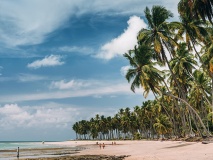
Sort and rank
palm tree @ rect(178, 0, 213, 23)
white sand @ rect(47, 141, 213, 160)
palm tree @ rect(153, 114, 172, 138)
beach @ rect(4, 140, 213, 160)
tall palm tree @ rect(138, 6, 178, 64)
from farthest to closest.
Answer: palm tree @ rect(153, 114, 172, 138) → tall palm tree @ rect(138, 6, 178, 64) → palm tree @ rect(178, 0, 213, 23) → beach @ rect(4, 140, 213, 160) → white sand @ rect(47, 141, 213, 160)

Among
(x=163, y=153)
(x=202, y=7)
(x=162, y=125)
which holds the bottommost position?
(x=163, y=153)

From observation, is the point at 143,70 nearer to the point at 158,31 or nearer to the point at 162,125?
the point at 158,31

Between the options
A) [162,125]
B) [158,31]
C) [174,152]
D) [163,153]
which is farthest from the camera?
[162,125]

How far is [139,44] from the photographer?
4288 cm

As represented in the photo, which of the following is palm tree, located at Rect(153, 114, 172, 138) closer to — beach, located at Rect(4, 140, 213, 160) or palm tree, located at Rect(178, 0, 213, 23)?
beach, located at Rect(4, 140, 213, 160)

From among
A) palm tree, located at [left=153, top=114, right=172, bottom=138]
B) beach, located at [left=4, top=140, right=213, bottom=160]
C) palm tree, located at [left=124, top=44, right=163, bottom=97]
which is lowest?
beach, located at [left=4, top=140, right=213, bottom=160]

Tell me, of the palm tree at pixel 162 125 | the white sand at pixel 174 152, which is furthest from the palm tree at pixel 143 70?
the palm tree at pixel 162 125

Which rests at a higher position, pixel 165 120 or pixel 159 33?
pixel 159 33

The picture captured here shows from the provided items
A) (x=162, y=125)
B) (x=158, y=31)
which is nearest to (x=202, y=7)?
(x=158, y=31)

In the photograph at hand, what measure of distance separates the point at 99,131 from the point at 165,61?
123 meters

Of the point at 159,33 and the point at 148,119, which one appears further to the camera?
the point at 148,119

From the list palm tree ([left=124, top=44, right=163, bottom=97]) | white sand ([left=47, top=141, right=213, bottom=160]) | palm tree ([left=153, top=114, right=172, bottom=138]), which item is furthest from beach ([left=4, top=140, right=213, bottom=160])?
palm tree ([left=153, top=114, right=172, bottom=138])

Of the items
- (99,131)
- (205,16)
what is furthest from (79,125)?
(205,16)

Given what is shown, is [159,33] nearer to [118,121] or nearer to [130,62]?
[130,62]
